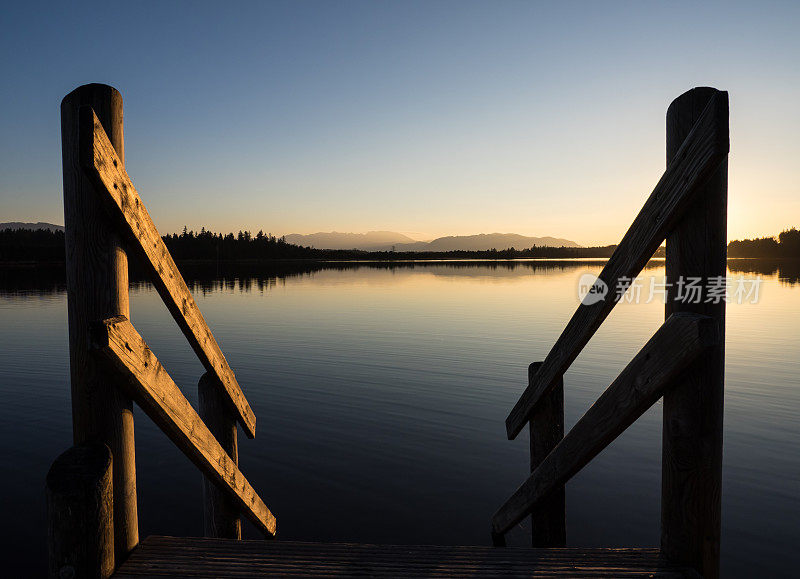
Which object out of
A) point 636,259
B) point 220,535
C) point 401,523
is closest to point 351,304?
point 401,523

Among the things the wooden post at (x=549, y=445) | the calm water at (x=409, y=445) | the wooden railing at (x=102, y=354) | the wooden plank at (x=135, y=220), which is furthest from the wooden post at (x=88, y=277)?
the calm water at (x=409, y=445)

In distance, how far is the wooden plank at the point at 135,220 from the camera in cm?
246

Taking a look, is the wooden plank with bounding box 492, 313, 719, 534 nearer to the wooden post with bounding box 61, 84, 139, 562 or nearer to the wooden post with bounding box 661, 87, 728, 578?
the wooden post with bounding box 661, 87, 728, 578

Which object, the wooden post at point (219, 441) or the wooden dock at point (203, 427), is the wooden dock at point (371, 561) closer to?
the wooden dock at point (203, 427)

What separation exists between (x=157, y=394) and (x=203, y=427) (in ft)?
2.28

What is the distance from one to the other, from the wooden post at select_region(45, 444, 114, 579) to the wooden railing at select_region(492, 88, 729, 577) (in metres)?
2.83

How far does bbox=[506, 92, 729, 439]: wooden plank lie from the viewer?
233cm

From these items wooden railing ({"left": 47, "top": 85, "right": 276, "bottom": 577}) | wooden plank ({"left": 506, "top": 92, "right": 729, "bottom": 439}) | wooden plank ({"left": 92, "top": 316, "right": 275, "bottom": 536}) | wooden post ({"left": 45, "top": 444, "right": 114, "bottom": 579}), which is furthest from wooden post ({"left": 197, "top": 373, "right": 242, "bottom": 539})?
wooden plank ({"left": 506, "top": 92, "right": 729, "bottom": 439})

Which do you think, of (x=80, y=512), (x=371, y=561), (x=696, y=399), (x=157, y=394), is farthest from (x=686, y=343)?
(x=80, y=512)

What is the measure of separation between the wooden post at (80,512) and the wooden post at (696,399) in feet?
10.1

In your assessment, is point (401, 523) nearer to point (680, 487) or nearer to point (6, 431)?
point (680, 487)

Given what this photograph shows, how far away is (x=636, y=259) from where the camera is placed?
2809mm

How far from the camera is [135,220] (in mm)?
2828

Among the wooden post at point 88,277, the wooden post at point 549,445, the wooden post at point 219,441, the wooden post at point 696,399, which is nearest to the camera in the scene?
the wooden post at point 696,399
